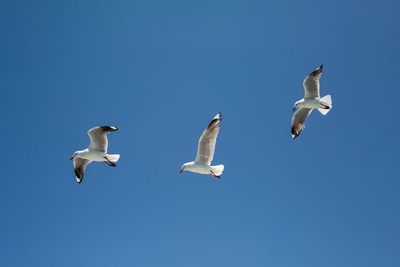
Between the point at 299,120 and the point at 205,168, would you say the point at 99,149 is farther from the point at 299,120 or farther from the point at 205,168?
the point at 299,120

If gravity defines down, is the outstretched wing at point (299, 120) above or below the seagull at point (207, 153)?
above

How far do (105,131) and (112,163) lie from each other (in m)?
1.25

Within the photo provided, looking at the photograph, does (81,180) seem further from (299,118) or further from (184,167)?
(299,118)

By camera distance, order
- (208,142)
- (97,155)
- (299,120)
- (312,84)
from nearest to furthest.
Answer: (208,142)
(97,155)
(312,84)
(299,120)

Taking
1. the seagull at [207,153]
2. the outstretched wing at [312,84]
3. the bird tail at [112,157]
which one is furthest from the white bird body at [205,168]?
the outstretched wing at [312,84]

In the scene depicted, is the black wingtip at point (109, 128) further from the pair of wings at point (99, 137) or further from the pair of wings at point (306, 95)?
the pair of wings at point (306, 95)

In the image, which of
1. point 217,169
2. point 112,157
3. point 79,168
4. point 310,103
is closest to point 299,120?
point 310,103

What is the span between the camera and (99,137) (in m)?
19.8

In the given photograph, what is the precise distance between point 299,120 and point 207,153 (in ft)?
18.9

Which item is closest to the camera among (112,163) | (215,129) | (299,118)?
(215,129)

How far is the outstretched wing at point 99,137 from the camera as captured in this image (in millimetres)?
19547

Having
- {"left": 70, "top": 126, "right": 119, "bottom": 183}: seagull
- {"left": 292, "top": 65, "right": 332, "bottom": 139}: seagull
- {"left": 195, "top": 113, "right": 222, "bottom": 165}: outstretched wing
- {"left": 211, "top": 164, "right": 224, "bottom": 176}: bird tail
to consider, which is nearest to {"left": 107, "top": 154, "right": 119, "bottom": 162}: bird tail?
{"left": 70, "top": 126, "right": 119, "bottom": 183}: seagull

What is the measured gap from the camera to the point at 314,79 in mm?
21172

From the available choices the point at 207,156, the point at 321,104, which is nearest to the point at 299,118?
the point at 321,104
